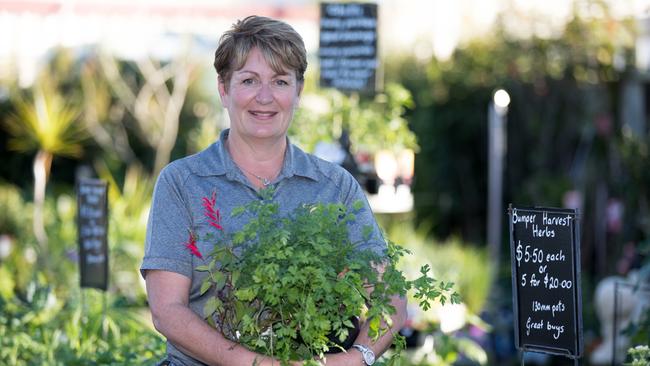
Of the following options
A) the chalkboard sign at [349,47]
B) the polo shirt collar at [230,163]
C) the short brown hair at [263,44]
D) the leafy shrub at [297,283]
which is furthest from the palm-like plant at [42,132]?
the leafy shrub at [297,283]

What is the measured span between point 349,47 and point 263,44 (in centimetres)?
322

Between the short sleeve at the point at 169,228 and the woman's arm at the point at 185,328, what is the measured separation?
28 mm

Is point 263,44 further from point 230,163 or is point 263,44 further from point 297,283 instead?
point 297,283

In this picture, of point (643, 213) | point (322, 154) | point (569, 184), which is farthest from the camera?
point (569, 184)

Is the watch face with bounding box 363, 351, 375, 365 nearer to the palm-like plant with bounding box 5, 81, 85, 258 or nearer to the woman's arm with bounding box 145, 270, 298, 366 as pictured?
the woman's arm with bounding box 145, 270, 298, 366

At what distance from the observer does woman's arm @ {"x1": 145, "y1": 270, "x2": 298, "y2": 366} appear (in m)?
2.60

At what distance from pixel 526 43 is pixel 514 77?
0.37 m

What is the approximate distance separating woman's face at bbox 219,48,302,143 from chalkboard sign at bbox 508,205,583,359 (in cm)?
76

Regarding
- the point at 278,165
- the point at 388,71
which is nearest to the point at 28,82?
the point at 388,71

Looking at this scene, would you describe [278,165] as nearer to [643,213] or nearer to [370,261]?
[370,261]

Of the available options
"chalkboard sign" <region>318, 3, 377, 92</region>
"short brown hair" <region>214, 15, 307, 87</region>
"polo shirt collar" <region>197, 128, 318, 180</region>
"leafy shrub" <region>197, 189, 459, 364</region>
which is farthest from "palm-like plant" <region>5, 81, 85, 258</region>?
"leafy shrub" <region>197, 189, 459, 364</region>

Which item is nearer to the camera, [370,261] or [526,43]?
[370,261]

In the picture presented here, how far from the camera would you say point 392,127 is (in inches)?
236

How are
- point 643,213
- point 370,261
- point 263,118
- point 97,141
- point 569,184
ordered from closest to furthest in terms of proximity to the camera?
point 370,261 → point 263,118 → point 643,213 → point 569,184 → point 97,141
